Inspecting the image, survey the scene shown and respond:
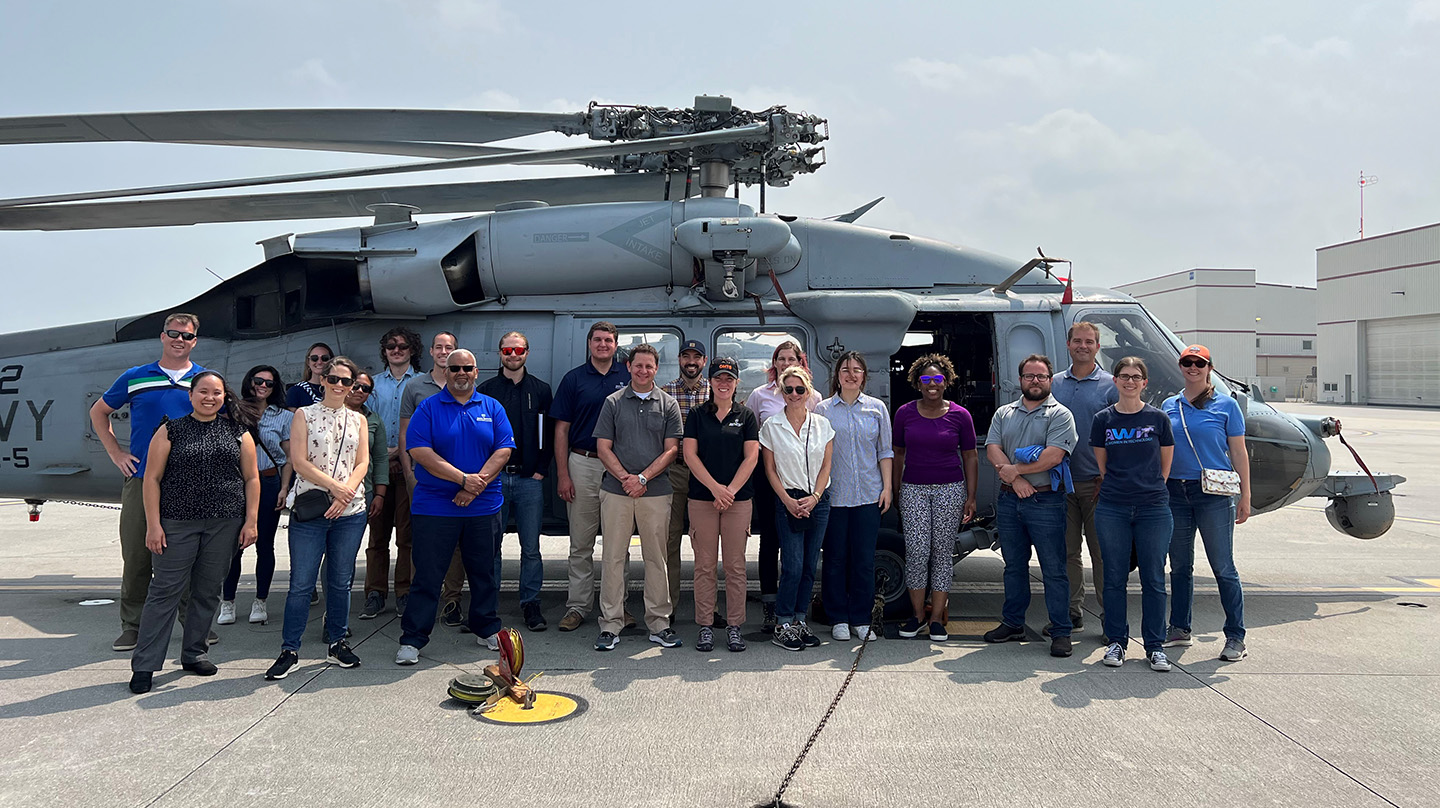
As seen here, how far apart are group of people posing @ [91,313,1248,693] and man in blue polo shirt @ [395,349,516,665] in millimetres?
14

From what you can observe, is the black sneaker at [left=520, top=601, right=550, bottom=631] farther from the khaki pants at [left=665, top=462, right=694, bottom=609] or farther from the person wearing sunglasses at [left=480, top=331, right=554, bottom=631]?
the khaki pants at [left=665, top=462, right=694, bottom=609]

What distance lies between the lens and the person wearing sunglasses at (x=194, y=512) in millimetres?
5086

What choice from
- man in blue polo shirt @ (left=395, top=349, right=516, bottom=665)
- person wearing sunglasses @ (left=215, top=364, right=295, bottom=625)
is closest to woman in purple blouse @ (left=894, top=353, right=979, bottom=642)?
man in blue polo shirt @ (left=395, top=349, right=516, bottom=665)

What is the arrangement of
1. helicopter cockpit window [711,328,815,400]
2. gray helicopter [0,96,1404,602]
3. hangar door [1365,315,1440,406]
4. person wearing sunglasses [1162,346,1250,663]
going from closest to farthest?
person wearing sunglasses [1162,346,1250,663], gray helicopter [0,96,1404,602], helicopter cockpit window [711,328,815,400], hangar door [1365,315,1440,406]

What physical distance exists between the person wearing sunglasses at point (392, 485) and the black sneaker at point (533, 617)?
983 mm

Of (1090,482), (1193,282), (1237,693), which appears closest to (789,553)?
(1090,482)

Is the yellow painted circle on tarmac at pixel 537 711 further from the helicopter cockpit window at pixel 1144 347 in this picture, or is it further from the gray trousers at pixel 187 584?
the helicopter cockpit window at pixel 1144 347

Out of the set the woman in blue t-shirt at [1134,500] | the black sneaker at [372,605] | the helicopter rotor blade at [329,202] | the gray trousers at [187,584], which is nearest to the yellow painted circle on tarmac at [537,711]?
the gray trousers at [187,584]

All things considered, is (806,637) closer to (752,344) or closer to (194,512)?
(752,344)

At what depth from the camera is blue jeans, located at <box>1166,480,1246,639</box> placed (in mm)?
5734

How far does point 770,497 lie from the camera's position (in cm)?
612

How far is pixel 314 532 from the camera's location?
543cm

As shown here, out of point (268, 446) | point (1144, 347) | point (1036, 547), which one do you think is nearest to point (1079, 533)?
point (1036, 547)

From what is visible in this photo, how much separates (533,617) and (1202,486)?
4484mm
